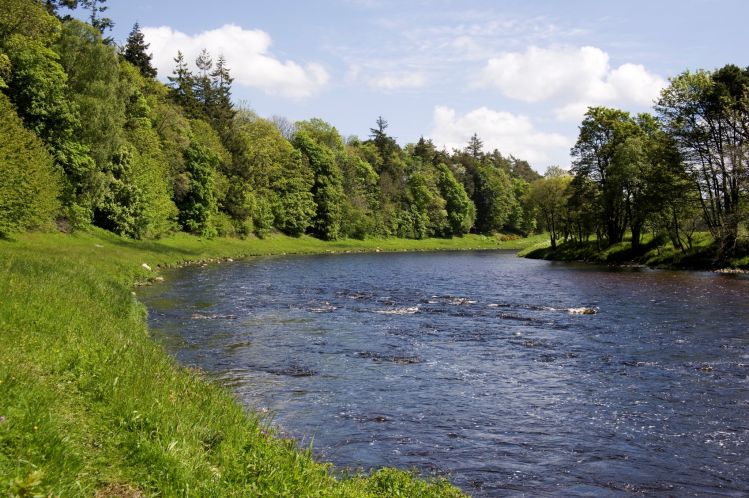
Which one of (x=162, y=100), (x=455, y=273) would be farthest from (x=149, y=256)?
(x=162, y=100)

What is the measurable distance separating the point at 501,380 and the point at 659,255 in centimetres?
6014

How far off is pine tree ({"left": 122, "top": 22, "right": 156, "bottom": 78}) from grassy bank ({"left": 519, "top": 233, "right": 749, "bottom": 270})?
74801mm

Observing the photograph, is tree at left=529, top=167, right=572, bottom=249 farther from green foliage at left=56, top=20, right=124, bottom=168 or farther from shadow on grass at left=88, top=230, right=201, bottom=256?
green foliage at left=56, top=20, right=124, bottom=168

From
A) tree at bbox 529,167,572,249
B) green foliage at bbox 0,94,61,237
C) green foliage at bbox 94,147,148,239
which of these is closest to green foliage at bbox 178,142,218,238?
green foliage at bbox 94,147,148,239

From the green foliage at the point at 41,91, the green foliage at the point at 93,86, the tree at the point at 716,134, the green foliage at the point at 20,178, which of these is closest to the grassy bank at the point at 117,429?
the green foliage at the point at 20,178

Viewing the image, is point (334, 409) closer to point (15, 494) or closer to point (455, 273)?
point (15, 494)

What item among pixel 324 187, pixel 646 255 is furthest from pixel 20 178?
pixel 324 187

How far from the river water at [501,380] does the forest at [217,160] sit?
24.7m

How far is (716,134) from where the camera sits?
62562mm

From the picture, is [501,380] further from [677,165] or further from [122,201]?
[122,201]

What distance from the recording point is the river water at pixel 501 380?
41.1 feet

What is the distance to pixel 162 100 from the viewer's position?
96062 mm

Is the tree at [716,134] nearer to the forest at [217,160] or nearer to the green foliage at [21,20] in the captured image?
the forest at [217,160]

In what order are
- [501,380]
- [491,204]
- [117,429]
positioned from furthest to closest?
1. [491,204]
2. [501,380]
3. [117,429]
